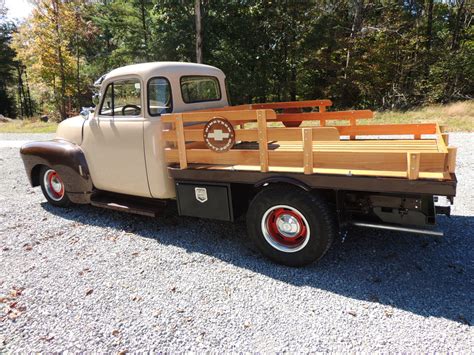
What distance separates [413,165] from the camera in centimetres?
271

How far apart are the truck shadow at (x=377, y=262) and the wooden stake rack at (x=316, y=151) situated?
0.99m

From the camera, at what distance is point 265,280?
10.8ft

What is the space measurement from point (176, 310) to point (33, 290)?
146 cm

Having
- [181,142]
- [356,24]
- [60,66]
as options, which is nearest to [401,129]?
[181,142]

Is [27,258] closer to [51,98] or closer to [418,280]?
[418,280]

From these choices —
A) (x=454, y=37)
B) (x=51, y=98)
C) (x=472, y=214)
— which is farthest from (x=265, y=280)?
Answer: (x=51, y=98)

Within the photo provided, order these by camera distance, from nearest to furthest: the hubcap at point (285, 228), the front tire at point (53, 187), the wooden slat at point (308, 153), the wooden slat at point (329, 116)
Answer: the wooden slat at point (308, 153), the hubcap at point (285, 228), the wooden slat at point (329, 116), the front tire at point (53, 187)

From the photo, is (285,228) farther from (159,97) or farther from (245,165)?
(159,97)

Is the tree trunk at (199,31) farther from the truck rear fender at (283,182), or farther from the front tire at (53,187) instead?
the truck rear fender at (283,182)

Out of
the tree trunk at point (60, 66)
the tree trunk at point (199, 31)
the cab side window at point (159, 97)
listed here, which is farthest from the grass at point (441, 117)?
the tree trunk at point (60, 66)

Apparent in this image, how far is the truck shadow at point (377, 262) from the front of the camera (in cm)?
289

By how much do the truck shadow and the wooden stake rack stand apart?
0.99 metres

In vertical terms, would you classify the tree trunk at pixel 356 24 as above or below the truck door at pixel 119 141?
above

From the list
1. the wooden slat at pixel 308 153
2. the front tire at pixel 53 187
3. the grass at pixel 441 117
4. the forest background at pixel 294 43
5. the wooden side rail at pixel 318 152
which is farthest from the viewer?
the forest background at pixel 294 43
